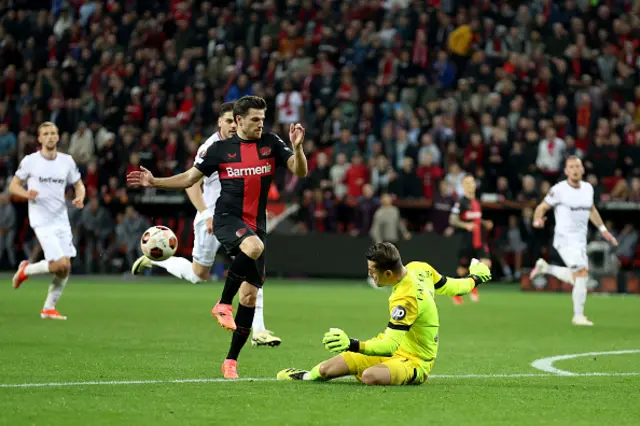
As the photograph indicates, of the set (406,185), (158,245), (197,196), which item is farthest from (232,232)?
(406,185)

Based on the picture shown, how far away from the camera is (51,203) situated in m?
14.8

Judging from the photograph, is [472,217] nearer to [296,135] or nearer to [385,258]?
[296,135]

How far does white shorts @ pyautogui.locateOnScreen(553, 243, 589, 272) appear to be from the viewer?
1606 centimetres

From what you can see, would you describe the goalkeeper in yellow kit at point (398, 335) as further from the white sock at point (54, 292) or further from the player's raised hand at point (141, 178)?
the white sock at point (54, 292)

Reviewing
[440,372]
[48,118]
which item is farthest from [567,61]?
[440,372]

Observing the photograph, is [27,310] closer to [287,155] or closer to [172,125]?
[287,155]

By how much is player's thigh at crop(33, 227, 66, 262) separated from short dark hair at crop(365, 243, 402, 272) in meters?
7.73

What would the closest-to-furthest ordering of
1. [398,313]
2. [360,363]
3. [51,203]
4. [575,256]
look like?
[398,313] < [360,363] < [51,203] < [575,256]

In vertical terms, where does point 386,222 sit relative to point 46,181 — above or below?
below

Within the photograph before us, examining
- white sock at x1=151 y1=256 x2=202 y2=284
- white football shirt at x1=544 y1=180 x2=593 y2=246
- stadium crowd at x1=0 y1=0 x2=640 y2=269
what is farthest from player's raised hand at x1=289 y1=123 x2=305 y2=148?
stadium crowd at x1=0 y1=0 x2=640 y2=269

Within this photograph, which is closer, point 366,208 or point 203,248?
point 203,248

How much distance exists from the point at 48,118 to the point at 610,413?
24761 mm

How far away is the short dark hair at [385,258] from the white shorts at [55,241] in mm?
7742

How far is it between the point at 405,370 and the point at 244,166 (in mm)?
2239
